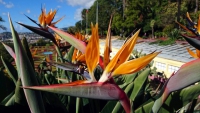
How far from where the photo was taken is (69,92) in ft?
0.98

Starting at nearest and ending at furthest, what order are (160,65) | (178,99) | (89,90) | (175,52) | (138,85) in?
(89,90) → (178,99) → (138,85) → (160,65) → (175,52)

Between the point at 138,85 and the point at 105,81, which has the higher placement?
the point at 105,81

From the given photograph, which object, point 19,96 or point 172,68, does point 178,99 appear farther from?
point 172,68

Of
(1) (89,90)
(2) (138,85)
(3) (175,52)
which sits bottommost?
(3) (175,52)

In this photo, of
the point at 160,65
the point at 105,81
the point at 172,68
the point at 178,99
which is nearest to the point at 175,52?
the point at 160,65

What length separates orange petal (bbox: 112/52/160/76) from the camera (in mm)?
334

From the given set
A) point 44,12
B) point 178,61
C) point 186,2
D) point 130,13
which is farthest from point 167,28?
point 44,12

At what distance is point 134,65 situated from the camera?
341 millimetres

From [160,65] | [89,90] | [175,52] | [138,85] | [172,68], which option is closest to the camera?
[89,90]

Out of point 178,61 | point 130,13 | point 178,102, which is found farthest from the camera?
point 130,13

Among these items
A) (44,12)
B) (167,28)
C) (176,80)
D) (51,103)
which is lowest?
(167,28)

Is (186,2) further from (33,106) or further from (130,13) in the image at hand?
(33,106)

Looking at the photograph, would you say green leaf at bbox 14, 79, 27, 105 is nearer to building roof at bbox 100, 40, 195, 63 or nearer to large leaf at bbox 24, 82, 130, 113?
large leaf at bbox 24, 82, 130, 113

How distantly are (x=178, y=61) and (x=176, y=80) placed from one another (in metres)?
4.40
